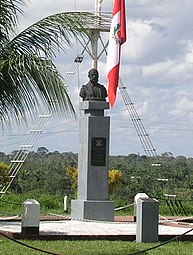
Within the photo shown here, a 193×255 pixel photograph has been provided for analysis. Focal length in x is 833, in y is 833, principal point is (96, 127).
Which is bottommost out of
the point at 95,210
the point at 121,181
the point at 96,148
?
the point at 95,210

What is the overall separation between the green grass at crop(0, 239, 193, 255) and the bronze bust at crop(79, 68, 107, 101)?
5728mm

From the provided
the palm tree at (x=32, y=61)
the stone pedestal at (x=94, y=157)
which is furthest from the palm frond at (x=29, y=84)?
the stone pedestal at (x=94, y=157)

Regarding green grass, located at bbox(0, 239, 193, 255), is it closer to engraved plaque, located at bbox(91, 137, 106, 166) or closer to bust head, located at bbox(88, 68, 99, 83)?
engraved plaque, located at bbox(91, 137, 106, 166)

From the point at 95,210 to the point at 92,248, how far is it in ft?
18.4

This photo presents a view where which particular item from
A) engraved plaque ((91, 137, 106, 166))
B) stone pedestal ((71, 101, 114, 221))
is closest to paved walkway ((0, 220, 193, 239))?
stone pedestal ((71, 101, 114, 221))

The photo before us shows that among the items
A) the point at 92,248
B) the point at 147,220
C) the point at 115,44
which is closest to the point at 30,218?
the point at 92,248

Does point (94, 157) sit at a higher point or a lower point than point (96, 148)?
lower

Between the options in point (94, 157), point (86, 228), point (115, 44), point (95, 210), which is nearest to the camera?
point (86, 228)

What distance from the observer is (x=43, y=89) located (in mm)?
12633

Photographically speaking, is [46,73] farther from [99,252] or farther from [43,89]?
[99,252]

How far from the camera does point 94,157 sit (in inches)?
796

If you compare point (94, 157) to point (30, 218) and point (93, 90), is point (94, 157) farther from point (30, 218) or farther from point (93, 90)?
point (30, 218)

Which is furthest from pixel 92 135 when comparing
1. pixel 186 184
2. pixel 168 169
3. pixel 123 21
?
pixel 168 169

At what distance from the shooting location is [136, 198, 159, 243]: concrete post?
50.1ft
